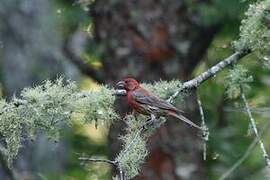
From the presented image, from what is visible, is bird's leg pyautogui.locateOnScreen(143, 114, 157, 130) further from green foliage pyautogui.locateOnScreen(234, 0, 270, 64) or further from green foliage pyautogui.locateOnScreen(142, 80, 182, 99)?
green foliage pyautogui.locateOnScreen(234, 0, 270, 64)

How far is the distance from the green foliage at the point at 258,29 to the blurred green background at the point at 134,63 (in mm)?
1644

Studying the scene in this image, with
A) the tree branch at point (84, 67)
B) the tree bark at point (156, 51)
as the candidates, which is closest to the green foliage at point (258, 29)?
the tree bark at point (156, 51)

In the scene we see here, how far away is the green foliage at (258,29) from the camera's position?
5.89 m

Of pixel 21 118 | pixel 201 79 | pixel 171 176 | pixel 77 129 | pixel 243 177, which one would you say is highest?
pixel 77 129

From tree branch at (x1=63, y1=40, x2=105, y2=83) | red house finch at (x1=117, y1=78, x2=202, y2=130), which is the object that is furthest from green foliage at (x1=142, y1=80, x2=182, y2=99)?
tree branch at (x1=63, y1=40, x2=105, y2=83)

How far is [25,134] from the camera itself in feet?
18.3

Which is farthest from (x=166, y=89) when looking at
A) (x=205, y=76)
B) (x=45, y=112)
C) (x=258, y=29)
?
(x=45, y=112)

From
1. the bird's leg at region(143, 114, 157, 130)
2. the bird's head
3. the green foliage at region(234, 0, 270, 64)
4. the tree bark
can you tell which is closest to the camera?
the bird's leg at region(143, 114, 157, 130)

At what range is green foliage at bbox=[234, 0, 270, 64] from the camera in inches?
232

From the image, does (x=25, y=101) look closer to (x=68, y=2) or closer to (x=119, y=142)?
(x=119, y=142)

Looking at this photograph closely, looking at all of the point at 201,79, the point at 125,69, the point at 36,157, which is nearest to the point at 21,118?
the point at 201,79

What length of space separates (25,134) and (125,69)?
326 centimetres

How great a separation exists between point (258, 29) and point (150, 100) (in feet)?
2.30

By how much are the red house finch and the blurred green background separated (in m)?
1.49
